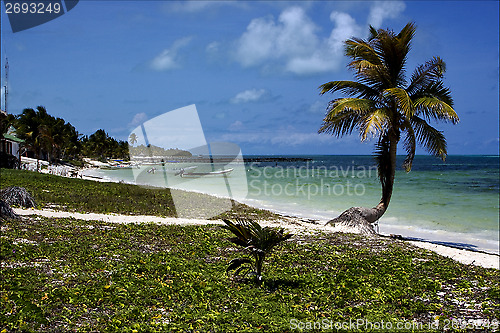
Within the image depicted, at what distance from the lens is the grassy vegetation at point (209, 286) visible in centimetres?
633

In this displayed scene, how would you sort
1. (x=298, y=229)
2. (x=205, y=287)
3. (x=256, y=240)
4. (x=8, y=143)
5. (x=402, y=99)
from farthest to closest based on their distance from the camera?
(x=8, y=143), (x=298, y=229), (x=402, y=99), (x=256, y=240), (x=205, y=287)

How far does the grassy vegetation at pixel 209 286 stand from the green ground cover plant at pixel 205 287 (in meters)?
0.02

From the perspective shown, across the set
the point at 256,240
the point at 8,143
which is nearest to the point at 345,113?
the point at 256,240

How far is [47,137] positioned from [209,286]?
183 feet

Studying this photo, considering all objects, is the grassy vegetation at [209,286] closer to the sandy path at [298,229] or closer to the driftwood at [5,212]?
the driftwood at [5,212]

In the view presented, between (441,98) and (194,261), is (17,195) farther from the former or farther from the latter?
(441,98)

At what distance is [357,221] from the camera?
1747 cm

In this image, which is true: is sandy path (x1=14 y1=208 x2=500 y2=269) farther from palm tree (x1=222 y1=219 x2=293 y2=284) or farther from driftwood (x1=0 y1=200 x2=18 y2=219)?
palm tree (x1=222 y1=219 x2=293 y2=284)

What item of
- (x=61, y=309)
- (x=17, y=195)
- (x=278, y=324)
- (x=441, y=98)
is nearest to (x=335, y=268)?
(x=278, y=324)

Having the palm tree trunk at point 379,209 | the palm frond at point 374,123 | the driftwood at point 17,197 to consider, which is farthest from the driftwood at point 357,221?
the driftwood at point 17,197

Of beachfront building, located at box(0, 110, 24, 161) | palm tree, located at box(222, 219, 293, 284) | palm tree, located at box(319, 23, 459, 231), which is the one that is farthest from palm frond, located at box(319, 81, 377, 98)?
beachfront building, located at box(0, 110, 24, 161)

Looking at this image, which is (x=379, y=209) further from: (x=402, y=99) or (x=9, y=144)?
(x=9, y=144)

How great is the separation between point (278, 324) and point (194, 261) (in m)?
4.26

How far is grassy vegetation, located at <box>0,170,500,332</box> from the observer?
6.33 m
